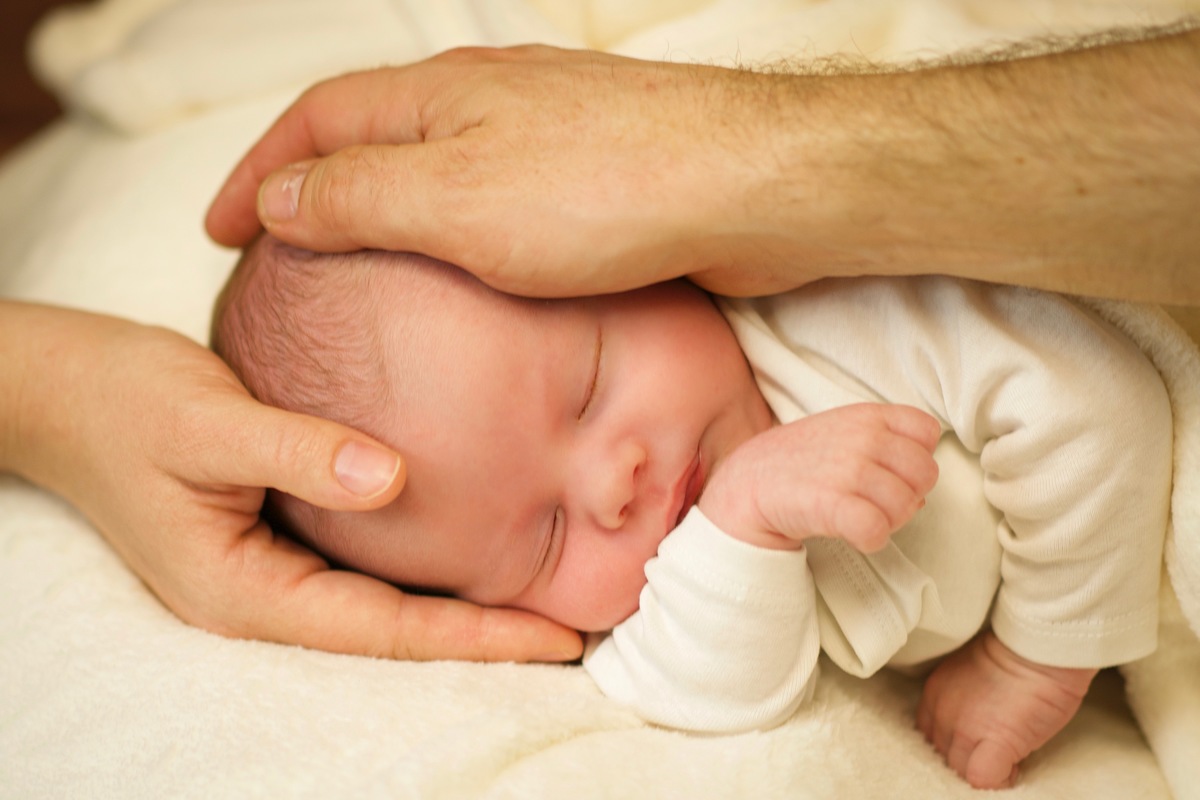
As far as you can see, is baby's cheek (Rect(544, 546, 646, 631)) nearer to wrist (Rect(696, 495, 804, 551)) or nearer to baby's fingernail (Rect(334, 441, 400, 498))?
wrist (Rect(696, 495, 804, 551))

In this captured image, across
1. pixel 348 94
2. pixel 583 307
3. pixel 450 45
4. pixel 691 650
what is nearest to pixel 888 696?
pixel 691 650

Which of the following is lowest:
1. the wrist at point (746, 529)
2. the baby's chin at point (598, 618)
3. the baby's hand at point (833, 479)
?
the baby's chin at point (598, 618)

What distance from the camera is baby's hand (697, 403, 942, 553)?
3.17ft

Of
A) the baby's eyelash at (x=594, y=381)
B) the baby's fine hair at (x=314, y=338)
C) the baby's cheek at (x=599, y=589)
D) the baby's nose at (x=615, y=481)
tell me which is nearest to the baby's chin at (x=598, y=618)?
the baby's cheek at (x=599, y=589)

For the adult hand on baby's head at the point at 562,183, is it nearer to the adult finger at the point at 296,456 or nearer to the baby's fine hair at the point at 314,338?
the baby's fine hair at the point at 314,338

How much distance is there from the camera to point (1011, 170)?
3.14 ft

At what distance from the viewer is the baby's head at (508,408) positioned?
113cm

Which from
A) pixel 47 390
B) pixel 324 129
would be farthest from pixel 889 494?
pixel 47 390

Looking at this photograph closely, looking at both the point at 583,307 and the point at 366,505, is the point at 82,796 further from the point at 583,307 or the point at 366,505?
the point at 583,307

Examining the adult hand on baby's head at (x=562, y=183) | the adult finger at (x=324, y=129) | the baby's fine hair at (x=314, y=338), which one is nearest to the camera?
the adult hand on baby's head at (x=562, y=183)

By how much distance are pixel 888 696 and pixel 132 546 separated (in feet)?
3.35

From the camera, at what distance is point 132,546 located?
1.26m

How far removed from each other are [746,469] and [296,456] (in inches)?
19.5

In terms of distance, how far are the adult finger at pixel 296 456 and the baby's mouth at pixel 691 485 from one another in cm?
34
